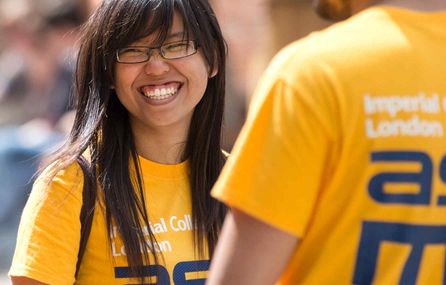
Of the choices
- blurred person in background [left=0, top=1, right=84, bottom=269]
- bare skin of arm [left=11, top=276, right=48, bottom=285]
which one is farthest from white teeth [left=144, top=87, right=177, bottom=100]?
blurred person in background [left=0, top=1, right=84, bottom=269]

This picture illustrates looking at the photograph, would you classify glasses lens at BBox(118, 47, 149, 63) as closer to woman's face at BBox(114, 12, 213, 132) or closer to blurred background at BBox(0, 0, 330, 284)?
woman's face at BBox(114, 12, 213, 132)

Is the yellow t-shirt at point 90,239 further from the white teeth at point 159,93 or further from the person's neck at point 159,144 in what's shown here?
the white teeth at point 159,93

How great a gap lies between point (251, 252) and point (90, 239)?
1.02 meters

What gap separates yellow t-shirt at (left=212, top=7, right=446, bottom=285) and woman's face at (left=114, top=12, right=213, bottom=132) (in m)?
1.08

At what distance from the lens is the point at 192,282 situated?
10.3 ft

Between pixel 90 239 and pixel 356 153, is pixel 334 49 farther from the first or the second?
pixel 90 239

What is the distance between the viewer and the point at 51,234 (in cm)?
302

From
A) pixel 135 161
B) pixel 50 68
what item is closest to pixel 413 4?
pixel 135 161

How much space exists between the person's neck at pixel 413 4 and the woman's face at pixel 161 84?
105 cm

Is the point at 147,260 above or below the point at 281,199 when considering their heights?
below

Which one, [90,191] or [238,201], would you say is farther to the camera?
[90,191]

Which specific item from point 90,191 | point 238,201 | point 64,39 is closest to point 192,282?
point 90,191

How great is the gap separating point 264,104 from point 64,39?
6014 millimetres

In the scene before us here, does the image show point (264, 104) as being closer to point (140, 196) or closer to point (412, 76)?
point (412, 76)
